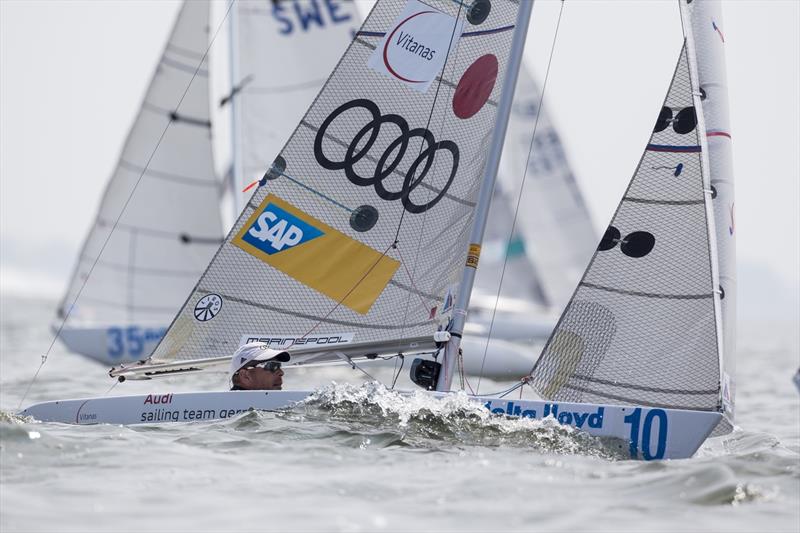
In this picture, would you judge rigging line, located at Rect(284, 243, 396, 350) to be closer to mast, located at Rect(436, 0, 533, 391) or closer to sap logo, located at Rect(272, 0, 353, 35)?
mast, located at Rect(436, 0, 533, 391)

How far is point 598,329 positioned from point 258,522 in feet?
11.7

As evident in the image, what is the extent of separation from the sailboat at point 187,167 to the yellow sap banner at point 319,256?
26.8 ft

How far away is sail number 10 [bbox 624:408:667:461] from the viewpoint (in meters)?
6.93

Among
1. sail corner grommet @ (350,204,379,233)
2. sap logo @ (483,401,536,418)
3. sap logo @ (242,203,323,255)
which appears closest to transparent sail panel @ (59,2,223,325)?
sap logo @ (242,203,323,255)

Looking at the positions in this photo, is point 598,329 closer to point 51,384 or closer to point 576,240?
point 51,384

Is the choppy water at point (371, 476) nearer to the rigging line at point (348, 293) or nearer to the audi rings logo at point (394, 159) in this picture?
the rigging line at point (348, 293)

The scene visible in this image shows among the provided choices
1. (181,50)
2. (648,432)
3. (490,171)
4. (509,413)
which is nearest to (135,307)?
(181,50)

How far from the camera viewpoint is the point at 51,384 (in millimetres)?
13023

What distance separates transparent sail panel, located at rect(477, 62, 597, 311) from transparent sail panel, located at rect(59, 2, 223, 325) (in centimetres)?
1124

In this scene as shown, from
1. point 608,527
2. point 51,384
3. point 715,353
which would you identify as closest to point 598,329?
point 715,353

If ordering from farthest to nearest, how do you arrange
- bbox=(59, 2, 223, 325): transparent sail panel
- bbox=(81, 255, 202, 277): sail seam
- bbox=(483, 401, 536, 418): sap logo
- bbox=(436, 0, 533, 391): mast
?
bbox=(81, 255, 202, 277): sail seam < bbox=(59, 2, 223, 325): transparent sail panel < bbox=(436, 0, 533, 391): mast < bbox=(483, 401, 536, 418): sap logo

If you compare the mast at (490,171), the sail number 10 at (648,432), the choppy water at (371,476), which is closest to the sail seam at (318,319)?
the mast at (490,171)

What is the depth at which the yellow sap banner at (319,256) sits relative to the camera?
8.37 m

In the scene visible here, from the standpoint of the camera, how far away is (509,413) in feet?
24.2
